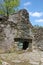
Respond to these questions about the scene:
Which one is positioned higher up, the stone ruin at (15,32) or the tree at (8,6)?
the tree at (8,6)

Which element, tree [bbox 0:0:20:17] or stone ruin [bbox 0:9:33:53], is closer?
stone ruin [bbox 0:9:33:53]

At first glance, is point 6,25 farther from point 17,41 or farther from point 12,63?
point 12,63

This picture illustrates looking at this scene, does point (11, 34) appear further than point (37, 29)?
No

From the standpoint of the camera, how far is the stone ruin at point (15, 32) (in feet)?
38.9

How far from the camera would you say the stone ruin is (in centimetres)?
1186

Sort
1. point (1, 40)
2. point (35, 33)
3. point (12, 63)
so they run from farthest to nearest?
point (35, 33) → point (1, 40) → point (12, 63)

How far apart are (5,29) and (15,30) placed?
675 mm

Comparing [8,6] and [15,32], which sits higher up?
[8,6]

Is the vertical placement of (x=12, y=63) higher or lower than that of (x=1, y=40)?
lower

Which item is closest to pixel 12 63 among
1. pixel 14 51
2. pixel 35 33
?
pixel 14 51

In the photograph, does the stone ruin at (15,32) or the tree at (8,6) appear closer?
the stone ruin at (15,32)

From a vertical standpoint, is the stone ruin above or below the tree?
below

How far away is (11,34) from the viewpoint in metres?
12.1

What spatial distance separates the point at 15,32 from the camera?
1224cm
